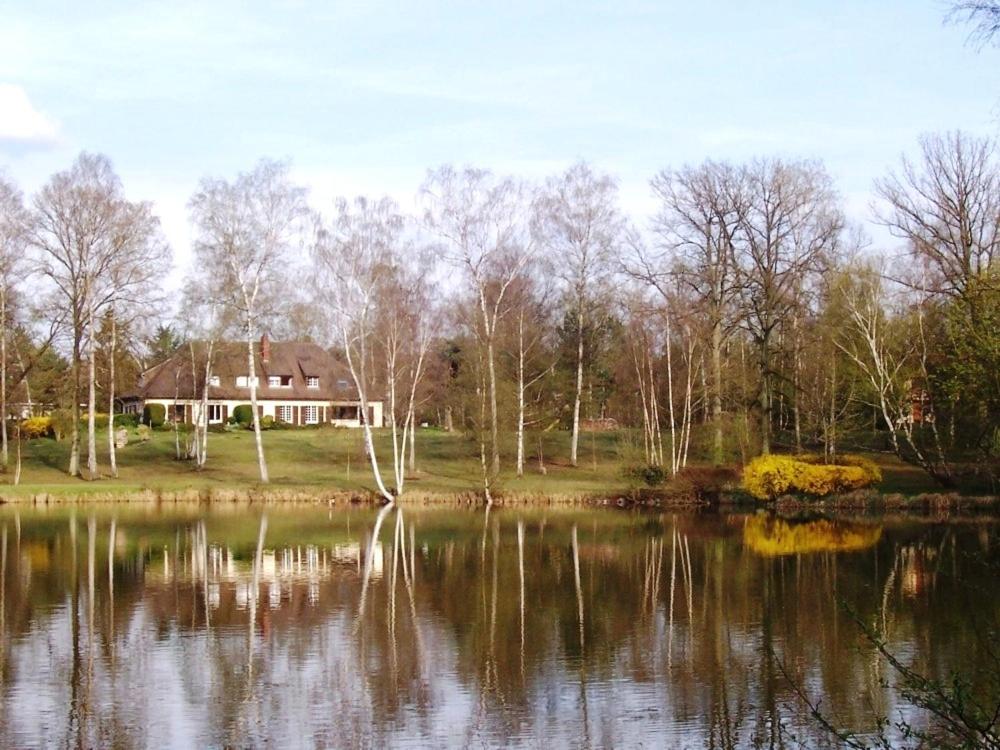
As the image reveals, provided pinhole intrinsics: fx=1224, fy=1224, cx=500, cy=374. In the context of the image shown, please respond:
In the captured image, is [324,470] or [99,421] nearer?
[324,470]

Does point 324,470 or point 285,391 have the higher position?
point 285,391

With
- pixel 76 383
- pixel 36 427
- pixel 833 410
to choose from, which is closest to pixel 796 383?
pixel 833 410

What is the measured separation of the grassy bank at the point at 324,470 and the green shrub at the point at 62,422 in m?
0.62

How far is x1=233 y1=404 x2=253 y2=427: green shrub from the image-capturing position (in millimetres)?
70019

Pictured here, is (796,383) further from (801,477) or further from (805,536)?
(805,536)

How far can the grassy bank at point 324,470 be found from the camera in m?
42.8

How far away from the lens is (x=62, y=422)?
178 feet

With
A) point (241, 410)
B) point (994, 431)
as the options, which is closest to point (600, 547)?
point (994, 431)

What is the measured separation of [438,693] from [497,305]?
3165 centimetres

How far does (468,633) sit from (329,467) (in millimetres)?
33297

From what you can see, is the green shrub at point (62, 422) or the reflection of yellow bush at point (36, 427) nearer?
the green shrub at point (62, 422)

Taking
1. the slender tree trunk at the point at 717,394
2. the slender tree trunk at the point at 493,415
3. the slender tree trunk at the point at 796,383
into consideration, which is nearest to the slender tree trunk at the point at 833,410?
the slender tree trunk at the point at 796,383

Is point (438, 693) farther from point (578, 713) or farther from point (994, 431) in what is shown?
point (994, 431)

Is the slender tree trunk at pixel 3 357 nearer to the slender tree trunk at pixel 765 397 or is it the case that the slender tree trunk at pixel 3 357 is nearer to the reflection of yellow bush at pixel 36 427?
Answer: the reflection of yellow bush at pixel 36 427
